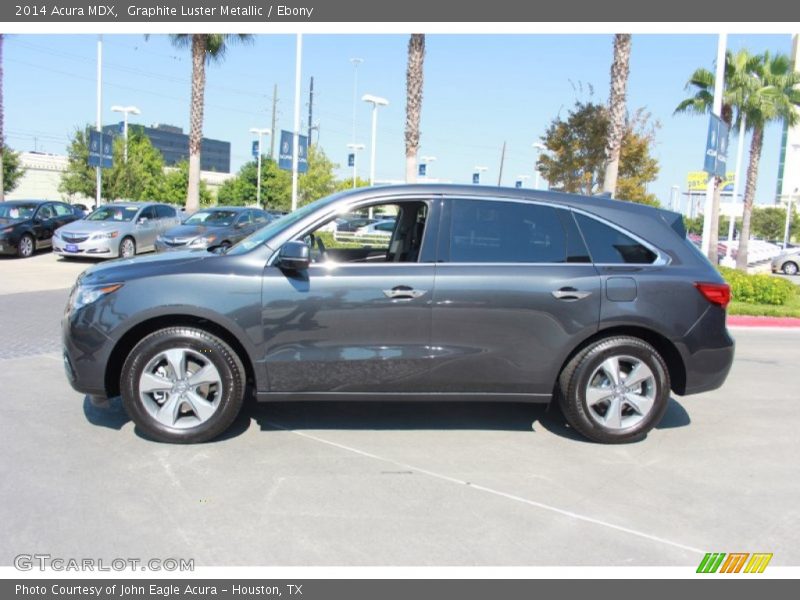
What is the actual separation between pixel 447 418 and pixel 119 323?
2.66m

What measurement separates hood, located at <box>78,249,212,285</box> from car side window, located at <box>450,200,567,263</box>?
1750 millimetres

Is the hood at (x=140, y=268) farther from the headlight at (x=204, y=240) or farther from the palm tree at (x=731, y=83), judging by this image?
the palm tree at (x=731, y=83)

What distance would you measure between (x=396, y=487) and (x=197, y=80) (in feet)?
76.8

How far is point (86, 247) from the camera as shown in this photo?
684 inches

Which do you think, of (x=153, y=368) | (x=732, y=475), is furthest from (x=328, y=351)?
(x=732, y=475)

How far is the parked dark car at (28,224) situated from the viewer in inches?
711

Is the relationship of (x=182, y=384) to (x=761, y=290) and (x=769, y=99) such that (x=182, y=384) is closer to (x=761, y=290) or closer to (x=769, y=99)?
(x=761, y=290)

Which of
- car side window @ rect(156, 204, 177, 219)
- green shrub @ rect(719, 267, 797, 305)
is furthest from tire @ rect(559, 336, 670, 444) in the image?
car side window @ rect(156, 204, 177, 219)

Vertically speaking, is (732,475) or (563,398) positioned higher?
(563,398)

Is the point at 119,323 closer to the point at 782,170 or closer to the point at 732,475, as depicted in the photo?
the point at 732,475

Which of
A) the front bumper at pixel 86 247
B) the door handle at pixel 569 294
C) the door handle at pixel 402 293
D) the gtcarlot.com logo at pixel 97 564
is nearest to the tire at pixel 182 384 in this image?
the door handle at pixel 402 293

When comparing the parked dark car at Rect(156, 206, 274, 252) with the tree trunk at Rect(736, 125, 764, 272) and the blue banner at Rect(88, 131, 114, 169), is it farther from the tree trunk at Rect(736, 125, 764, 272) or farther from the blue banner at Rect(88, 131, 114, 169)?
the tree trunk at Rect(736, 125, 764, 272)

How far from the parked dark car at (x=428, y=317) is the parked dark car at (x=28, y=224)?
15.7 m

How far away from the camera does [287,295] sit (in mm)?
4590
